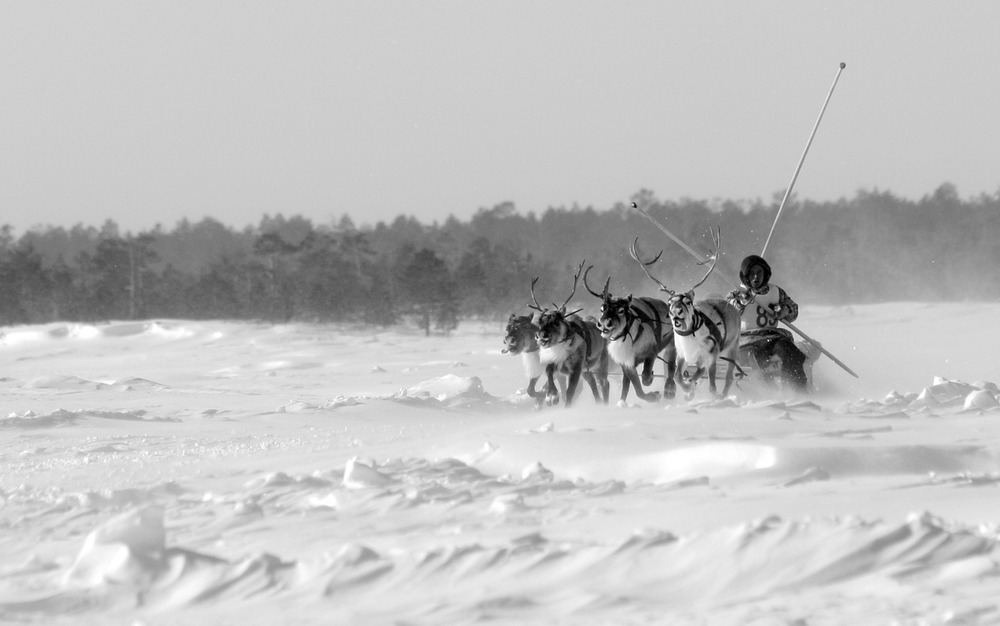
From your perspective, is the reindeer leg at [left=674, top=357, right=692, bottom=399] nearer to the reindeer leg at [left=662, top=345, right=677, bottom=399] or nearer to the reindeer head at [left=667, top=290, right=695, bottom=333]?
the reindeer leg at [left=662, top=345, right=677, bottom=399]

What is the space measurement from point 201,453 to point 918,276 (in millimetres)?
38337

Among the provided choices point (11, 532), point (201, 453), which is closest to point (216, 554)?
point (11, 532)

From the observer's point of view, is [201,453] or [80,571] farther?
[201,453]

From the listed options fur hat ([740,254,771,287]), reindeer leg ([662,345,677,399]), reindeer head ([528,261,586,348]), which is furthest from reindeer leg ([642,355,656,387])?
fur hat ([740,254,771,287])

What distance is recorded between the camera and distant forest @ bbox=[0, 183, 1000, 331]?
34875mm

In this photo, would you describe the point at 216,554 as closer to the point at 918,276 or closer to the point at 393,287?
the point at 393,287

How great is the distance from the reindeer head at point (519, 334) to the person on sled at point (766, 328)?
144 centimetres

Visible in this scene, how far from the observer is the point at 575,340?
27.6 ft

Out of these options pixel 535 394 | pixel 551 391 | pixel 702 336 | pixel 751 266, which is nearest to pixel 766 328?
pixel 751 266

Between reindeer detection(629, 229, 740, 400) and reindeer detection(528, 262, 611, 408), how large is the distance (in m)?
0.61

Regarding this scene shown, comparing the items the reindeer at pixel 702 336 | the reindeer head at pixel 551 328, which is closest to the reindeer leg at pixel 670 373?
the reindeer at pixel 702 336

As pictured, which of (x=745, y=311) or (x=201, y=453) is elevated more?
(x=745, y=311)

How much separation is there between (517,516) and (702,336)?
4.03 m

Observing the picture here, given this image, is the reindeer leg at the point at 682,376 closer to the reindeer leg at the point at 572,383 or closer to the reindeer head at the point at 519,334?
the reindeer leg at the point at 572,383
